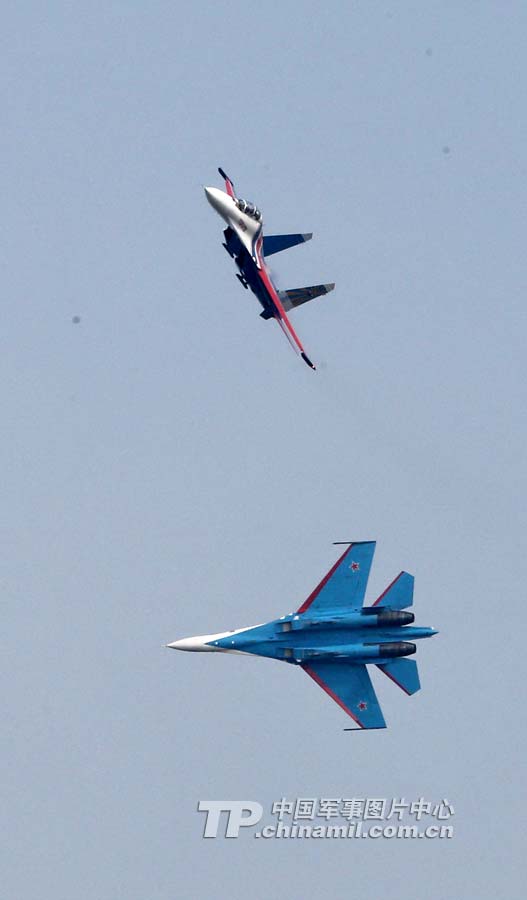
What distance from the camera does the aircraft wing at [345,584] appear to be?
10700 cm

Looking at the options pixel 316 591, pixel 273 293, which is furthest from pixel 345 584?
pixel 273 293

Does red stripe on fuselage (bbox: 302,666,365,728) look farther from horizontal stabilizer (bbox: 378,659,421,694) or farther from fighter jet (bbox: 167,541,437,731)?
horizontal stabilizer (bbox: 378,659,421,694)

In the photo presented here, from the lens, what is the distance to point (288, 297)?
111m

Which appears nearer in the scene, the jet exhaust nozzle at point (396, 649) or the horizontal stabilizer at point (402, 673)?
the jet exhaust nozzle at point (396, 649)

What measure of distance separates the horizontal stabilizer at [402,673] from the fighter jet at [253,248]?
17.6 meters

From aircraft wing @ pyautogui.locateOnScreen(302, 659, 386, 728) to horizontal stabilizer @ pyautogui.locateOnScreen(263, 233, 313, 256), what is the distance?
2478 cm

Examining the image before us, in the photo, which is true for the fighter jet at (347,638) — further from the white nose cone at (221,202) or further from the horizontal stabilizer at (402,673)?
the white nose cone at (221,202)

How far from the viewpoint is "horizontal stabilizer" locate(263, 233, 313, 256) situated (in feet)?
360

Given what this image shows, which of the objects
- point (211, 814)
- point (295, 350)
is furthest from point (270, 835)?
point (295, 350)

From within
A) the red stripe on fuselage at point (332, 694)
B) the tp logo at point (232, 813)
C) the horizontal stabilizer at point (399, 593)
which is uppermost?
the horizontal stabilizer at point (399, 593)

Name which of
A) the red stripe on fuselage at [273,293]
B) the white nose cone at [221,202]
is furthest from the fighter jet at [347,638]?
the white nose cone at [221,202]

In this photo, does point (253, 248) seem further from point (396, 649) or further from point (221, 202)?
point (396, 649)

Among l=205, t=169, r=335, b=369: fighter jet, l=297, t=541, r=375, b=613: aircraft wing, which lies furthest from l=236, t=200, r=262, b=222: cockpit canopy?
l=297, t=541, r=375, b=613: aircraft wing

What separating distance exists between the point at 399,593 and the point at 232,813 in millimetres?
16216
